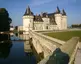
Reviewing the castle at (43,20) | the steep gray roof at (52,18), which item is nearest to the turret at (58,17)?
the castle at (43,20)

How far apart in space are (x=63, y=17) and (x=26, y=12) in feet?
65.6

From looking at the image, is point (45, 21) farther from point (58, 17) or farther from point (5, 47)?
point (5, 47)

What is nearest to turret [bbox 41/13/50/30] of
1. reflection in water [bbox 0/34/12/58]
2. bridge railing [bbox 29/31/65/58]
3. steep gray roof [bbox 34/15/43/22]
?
steep gray roof [bbox 34/15/43/22]

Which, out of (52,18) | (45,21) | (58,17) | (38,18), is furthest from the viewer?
(52,18)

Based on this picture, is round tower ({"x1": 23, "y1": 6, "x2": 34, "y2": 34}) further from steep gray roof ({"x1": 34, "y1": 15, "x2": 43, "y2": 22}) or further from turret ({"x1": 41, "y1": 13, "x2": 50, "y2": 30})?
turret ({"x1": 41, "y1": 13, "x2": 50, "y2": 30})

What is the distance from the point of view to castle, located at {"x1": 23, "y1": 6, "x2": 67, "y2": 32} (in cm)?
6794

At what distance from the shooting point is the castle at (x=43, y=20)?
67.9 meters

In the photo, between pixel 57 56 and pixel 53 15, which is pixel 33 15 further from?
pixel 57 56

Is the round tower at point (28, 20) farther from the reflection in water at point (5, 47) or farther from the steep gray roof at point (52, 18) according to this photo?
the reflection in water at point (5, 47)

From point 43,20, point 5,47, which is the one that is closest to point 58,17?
point 43,20

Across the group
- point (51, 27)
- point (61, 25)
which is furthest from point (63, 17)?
point (51, 27)

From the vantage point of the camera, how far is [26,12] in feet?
226

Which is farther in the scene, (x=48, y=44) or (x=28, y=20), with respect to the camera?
(x=28, y=20)

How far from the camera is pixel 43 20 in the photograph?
7425 cm
